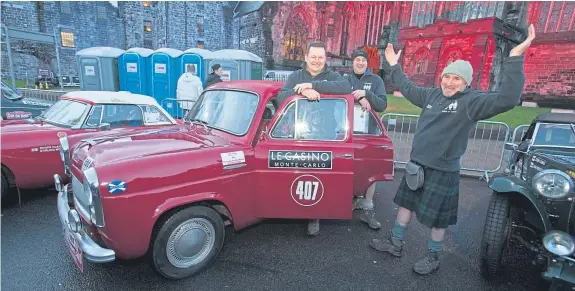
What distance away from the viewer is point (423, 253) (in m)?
3.27

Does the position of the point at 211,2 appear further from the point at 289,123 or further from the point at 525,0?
the point at 289,123

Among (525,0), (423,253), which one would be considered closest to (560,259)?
(423,253)

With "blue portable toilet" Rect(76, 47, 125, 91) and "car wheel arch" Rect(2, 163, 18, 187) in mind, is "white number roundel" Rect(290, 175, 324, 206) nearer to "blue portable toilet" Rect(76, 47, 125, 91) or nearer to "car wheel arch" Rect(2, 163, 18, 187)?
"car wheel arch" Rect(2, 163, 18, 187)

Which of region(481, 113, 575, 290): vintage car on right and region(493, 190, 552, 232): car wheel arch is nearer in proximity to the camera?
region(481, 113, 575, 290): vintage car on right

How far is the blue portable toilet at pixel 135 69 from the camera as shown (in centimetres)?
1152

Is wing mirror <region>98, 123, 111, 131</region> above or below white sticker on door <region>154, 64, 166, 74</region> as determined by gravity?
below

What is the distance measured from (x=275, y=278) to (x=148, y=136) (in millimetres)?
1969

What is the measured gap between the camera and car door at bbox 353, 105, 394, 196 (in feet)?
11.6

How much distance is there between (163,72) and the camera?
37.6 ft

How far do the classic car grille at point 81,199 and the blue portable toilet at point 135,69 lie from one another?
10.3m

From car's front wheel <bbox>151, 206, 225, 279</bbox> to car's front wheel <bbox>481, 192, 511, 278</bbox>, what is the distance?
259 cm

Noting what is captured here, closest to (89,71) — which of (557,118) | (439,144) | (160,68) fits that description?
(160,68)

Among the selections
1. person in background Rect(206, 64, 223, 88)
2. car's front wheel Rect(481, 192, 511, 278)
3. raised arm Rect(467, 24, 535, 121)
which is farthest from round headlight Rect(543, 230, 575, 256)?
person in background Rect(206, 64, 223, 88)

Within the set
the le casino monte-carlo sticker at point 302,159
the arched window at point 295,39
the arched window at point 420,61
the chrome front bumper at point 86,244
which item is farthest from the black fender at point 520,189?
the arched window at point 295,39
